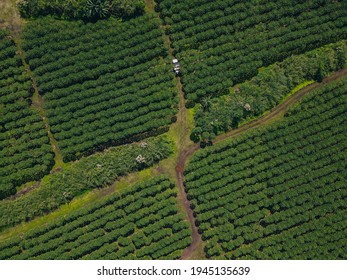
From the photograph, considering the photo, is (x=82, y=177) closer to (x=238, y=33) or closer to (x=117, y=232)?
(x=117, y=232)

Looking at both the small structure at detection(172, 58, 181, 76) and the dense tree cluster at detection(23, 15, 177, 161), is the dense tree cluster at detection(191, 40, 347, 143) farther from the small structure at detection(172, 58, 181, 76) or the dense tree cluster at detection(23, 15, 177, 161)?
the small structure at detection(172, 58, 181, 76)

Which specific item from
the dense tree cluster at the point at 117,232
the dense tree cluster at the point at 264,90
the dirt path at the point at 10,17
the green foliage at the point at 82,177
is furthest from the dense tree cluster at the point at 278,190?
the dirt path at the point at 10,17

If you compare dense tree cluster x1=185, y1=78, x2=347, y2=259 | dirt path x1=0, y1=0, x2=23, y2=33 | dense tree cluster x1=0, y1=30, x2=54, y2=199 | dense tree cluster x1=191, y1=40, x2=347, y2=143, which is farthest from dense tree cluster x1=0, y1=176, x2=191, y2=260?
dirt path x1=0, y1=0, x2=23, y2=33

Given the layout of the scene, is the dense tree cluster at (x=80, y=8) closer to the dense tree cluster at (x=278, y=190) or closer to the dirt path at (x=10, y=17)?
the dirt path at (x=10, y=17)

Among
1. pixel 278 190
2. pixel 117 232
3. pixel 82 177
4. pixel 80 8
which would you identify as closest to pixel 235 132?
pixel 278 190

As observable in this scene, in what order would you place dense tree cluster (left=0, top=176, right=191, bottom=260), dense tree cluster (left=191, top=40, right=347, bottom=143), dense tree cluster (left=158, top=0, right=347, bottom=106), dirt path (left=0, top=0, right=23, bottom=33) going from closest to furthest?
dense tree cluster (left=0, top=176, right=191, bottom=260) < dense tree cluster (left=191, top=40, right=347, bottom=143) < dirt path (left=0, top=0, right=23, bottom=33) < dense tree cluster (left=158, top=0, right=347, bottom=106)

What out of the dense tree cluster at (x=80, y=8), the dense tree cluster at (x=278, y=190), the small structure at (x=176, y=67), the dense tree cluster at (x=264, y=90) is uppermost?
the dense tree cluster at (x=80, y=8)
